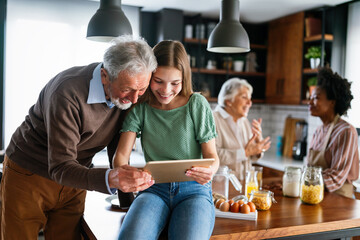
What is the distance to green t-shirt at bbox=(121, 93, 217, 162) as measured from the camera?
177 centimetres

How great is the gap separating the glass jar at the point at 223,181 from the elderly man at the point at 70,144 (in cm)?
62

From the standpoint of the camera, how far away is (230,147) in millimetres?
3209

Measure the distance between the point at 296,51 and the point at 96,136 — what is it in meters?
3.48

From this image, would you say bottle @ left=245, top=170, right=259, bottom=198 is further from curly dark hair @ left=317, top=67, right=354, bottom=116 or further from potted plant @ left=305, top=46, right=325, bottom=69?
potted plant @ left=305, top=46, right=325, bottom=69

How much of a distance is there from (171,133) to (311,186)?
926mm

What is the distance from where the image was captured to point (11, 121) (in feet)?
13.9

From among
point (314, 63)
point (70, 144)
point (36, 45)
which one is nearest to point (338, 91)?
point (314, 63)

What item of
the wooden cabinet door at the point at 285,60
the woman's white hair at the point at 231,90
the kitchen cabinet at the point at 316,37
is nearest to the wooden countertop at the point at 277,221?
the woman's white hair at the point at 231,90

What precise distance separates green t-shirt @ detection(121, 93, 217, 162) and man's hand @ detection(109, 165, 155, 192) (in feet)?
0.98

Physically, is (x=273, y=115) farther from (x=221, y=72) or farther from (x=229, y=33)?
(x=229, y=33)

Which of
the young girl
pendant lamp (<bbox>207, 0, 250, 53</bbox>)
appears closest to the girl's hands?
the young girl

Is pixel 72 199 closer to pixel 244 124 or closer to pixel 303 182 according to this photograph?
pixel 303 182

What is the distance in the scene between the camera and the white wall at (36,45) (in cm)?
418

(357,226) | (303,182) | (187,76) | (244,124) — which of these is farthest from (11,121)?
(357,226)
